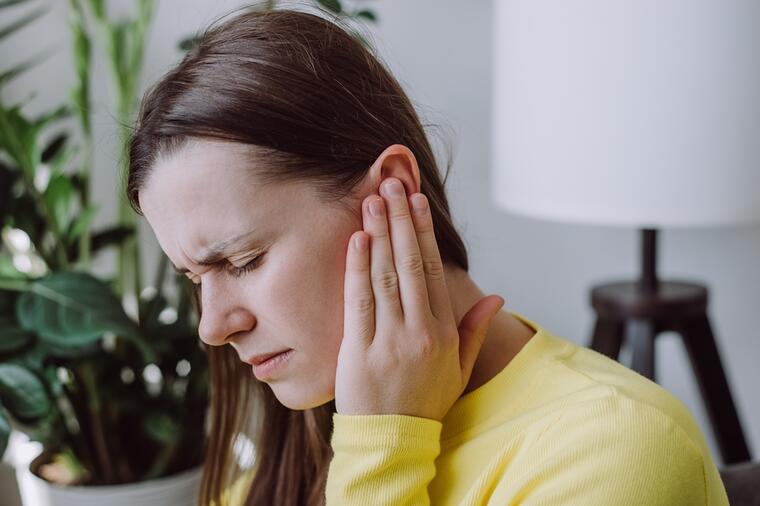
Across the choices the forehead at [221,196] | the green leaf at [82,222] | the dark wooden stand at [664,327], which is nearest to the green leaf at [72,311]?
the green leaf at [82,222]

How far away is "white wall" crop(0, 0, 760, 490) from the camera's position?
182 centimetres

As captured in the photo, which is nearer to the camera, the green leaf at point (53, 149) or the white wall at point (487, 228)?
the green leaf at point (53, 149)

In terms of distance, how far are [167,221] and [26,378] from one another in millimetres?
621

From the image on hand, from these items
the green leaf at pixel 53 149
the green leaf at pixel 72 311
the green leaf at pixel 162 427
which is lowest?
the green leaf at pixel 162 427

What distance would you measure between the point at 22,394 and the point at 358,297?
0.70 metres

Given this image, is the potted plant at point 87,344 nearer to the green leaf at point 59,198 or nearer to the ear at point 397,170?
the green leaf at point 59,198

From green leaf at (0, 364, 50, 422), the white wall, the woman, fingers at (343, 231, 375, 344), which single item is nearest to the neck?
the woman

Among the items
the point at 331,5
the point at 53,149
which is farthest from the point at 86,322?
the point at 331,5

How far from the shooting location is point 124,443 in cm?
160

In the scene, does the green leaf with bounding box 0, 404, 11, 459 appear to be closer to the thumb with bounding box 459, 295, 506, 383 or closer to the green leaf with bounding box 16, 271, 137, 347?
the green leaf with bounding box 16, 271, 137, 347

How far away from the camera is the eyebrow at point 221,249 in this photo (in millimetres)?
748

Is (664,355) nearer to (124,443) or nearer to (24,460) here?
(124,443)

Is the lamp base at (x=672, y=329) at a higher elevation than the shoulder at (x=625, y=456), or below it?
below

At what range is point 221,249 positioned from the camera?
2.48 feet
